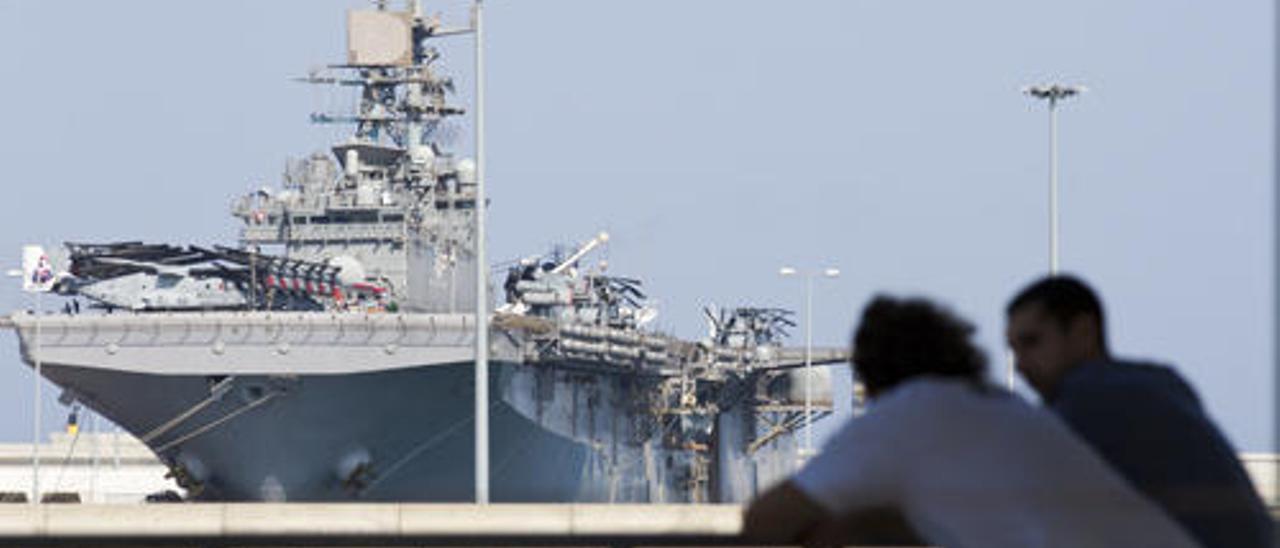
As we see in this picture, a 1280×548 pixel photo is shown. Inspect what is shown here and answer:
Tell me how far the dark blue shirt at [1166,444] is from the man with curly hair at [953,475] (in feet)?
1.12

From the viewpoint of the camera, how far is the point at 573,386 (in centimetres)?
6631

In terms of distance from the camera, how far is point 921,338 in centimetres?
399

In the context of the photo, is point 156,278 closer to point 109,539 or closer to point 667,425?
point 667,425

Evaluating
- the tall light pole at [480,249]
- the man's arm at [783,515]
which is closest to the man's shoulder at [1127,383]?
the man's arm at [783,515]

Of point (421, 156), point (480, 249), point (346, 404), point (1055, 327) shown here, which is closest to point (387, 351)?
point (346, 404)

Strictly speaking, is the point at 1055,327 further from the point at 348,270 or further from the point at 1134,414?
the point at 348,270

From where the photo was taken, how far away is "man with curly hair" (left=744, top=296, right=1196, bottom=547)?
3.83 m

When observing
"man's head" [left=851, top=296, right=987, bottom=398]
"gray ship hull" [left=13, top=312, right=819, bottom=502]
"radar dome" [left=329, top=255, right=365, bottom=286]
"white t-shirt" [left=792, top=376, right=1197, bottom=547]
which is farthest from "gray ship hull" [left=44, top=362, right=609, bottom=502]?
"white t-shirt" [left=792, top=376, right=1197, bottom=547]

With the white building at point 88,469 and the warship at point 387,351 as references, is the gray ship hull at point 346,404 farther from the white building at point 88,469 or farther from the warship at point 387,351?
the white building at point 88,469

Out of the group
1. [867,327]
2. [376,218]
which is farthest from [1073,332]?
[376,218]

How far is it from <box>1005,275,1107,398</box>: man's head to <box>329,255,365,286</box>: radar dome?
62.0 m

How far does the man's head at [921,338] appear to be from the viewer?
3.97m

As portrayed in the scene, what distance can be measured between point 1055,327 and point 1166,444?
0.36 meters

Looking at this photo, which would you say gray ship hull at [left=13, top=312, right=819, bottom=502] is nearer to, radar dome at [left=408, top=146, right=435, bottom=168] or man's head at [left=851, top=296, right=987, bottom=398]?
radar dome at [left=408, top=146, right=435, bottom=168]
